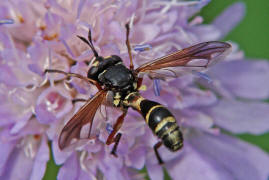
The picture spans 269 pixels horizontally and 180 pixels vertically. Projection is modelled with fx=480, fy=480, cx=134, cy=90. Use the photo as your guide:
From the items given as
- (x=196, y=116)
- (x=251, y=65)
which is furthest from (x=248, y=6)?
(x=196, y=116)

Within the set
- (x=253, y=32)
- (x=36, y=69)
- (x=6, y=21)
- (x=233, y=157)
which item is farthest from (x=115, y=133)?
(x=253, y=32)

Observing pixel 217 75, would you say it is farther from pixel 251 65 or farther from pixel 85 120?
pixel 85 120

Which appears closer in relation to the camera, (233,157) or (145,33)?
(145,33)

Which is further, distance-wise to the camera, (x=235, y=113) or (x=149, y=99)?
(x=235, y=113)

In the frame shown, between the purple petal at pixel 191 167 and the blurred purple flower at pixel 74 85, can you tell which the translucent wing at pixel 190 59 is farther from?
the purple petal at pixel 191 167

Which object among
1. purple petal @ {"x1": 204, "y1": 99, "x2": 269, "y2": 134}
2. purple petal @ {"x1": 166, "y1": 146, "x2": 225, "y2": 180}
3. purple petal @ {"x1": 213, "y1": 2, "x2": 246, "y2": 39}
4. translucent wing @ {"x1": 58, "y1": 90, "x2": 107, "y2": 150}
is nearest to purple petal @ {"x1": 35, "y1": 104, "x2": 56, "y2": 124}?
translucent wing @ {"x1": 58, "y1": 90, "x2": 107, "y2": 150}

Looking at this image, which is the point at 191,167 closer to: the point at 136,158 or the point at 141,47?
the point at 136,158
